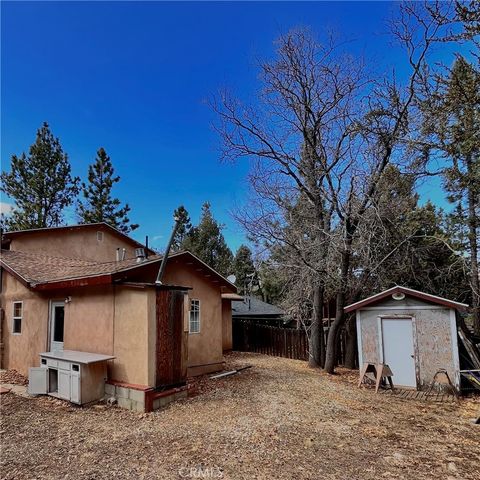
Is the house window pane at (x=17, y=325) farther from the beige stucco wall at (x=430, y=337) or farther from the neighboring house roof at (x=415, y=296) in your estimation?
the beige stucco wall at (x=430, y=337)

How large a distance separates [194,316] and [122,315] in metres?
3.64

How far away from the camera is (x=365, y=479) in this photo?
4258 mm

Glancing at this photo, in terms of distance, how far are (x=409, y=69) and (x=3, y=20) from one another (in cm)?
1223

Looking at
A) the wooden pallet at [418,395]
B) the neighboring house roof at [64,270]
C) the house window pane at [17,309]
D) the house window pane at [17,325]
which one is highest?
the neighboring house roof at [64,270]

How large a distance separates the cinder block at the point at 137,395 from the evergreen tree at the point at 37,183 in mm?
21113

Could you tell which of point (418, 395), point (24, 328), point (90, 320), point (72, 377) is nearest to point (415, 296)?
point (418, 395)

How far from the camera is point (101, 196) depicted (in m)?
27.7

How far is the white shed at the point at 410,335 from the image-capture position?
9.08m

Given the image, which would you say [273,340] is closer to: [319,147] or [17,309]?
[319,147]

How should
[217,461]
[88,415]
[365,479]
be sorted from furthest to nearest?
[88,415] < [217,461] < [365,479]

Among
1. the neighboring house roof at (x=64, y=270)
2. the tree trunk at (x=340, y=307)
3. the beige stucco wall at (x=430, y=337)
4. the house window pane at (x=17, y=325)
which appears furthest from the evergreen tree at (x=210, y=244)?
the beige stucco wall at (x=430, y=337)

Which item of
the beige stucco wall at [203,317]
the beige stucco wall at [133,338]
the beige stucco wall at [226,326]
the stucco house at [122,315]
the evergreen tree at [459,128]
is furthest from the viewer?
the beige stucco wall at [226,326]

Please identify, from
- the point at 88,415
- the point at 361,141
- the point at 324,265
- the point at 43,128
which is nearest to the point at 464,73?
the point at 361,141

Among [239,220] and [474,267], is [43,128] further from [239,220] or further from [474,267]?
[474,267]
